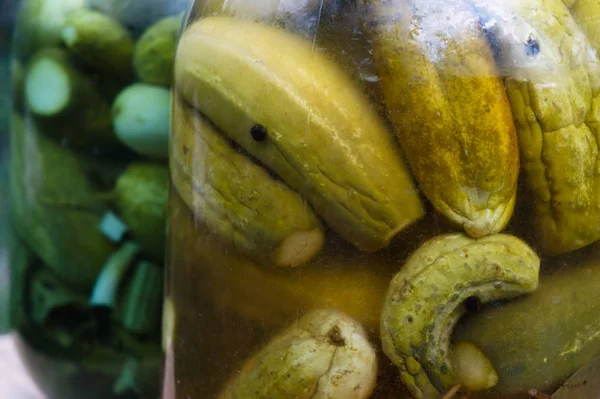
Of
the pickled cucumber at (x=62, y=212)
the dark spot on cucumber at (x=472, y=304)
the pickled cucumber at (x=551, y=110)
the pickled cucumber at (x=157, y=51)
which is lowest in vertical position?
the pickled cucumber at (x=62, y=212)

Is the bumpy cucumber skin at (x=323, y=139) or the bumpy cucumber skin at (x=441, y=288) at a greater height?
the bumpy cucumber skin at (x=323, y=139)

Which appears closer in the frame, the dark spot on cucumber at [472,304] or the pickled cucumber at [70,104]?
the dark spot on cucumber at [472,304]

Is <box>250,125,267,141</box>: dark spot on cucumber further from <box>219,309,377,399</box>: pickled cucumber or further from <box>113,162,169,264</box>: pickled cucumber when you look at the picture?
<box>113,162,169,264</box>: pickled cucumber

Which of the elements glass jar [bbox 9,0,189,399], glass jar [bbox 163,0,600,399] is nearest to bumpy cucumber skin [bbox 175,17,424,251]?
glass jar [bbox 163,0,600,399]

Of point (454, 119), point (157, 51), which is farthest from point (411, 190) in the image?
point (157, 51)

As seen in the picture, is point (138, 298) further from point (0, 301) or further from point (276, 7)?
point (0, 301)

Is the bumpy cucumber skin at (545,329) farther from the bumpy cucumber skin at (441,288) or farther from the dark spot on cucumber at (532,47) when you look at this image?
the dark spot on cucumber at (532,47)

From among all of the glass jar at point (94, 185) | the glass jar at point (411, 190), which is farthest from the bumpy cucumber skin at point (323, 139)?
the glass jar at point (94, 185)
